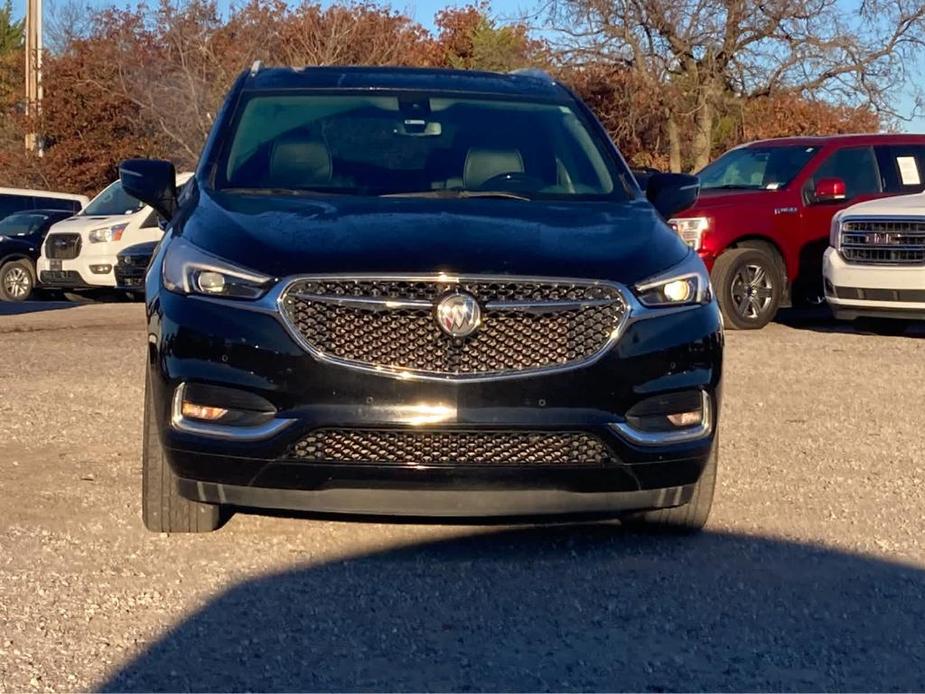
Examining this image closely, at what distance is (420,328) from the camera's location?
4.84m

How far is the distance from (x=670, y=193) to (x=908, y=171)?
31.5 ft

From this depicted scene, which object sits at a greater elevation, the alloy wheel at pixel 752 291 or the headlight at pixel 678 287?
the headlight at pixel 678 287

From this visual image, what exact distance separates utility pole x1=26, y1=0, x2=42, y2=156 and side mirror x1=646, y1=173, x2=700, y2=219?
32.5 meters

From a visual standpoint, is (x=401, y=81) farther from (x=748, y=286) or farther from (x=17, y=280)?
(x=17, y=280)

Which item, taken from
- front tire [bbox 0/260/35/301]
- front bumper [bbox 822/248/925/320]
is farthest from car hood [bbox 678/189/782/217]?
front tire [bbox 0/260/35/301]

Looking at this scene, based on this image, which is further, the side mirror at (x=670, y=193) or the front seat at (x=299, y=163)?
the side mirror at (x=670, y=193)

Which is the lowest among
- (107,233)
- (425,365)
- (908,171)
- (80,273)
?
(80,273)

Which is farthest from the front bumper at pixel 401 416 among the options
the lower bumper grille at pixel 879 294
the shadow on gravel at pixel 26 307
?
the shadow on gravel at pixel 26 307

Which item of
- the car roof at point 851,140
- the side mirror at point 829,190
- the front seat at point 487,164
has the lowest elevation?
the side mirror at point 829,190

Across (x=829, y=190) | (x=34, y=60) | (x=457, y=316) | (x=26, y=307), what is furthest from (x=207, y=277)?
(x=34, y=60)

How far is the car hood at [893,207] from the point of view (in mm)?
13156

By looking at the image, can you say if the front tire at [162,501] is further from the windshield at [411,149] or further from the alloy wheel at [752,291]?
the alloy wheel at [752,291]

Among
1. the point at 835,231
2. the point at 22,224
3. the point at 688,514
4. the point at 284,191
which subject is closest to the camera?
the point at 688,514

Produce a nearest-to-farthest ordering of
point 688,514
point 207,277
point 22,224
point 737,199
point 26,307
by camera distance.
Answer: point 207,277 → point 688,514 → point 737,199 → point 26,307 → point 22,224
